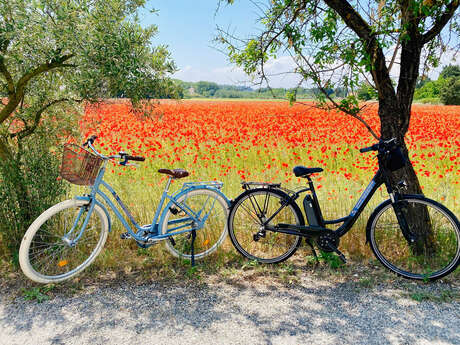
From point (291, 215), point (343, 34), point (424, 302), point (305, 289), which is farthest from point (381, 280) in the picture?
point (343, 34)

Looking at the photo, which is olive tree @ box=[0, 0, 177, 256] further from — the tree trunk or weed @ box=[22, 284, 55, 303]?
the tree trunk

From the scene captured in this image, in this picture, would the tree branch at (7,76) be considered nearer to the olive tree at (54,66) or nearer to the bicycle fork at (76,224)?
the olive tree at (54,66)

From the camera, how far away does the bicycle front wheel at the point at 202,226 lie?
3822mm

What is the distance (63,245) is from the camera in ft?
12.3

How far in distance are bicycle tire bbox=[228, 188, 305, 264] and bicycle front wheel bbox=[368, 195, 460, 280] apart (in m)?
0.84

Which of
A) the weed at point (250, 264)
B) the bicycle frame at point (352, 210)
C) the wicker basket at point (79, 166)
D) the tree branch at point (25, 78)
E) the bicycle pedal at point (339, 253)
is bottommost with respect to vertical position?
the weed at point (250, 264)

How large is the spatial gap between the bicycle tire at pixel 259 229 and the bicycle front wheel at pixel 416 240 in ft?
2.75

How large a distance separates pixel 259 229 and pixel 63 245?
1.97 m

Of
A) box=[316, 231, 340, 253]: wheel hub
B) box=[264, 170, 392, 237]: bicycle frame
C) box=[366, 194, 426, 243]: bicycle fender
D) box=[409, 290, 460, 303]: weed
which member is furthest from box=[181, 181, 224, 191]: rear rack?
box=[409, 290, 460, 303]: weed

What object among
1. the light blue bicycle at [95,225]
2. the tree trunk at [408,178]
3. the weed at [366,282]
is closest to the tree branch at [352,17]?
the tree trunk at [408,178]

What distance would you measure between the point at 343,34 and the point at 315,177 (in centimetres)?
298

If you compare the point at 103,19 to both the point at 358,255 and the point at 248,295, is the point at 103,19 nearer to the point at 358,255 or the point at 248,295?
the point at 248,295

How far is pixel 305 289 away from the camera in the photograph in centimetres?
341

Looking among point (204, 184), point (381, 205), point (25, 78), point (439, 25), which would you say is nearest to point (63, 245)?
point (204, 184)
